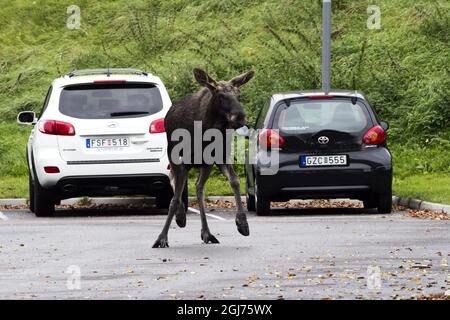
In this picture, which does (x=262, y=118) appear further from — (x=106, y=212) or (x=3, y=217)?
(x=3, y=217)

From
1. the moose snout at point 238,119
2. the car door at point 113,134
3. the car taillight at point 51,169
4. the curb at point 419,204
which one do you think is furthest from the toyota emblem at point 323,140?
the moose snout at point 238,119

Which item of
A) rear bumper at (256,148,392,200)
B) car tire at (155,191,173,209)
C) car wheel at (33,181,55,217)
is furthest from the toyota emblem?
car wheel at (33,181,55,217)

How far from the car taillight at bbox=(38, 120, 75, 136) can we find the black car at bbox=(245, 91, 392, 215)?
2.46 m

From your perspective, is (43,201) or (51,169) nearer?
(51,169)

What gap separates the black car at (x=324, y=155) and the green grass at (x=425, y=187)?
1.14 m

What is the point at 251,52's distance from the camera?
112ft

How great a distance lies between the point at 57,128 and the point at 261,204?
9.28ft

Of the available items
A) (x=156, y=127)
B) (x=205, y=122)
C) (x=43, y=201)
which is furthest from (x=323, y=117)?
(x=205, y=122)

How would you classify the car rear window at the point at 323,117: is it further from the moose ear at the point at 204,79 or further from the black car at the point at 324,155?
the moose ear at the point at 204,79

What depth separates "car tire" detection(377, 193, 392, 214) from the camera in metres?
20.8

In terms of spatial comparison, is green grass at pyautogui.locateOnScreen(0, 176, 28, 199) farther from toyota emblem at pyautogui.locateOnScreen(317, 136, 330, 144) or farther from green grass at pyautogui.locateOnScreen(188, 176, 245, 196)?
toyota emblem at pyautogui.locateOnScreen(317, 136, 330, 144)

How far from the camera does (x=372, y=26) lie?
34.2 metres

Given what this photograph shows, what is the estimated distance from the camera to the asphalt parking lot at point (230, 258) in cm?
1207

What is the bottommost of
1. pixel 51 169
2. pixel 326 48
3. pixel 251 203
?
pixel 251 203
